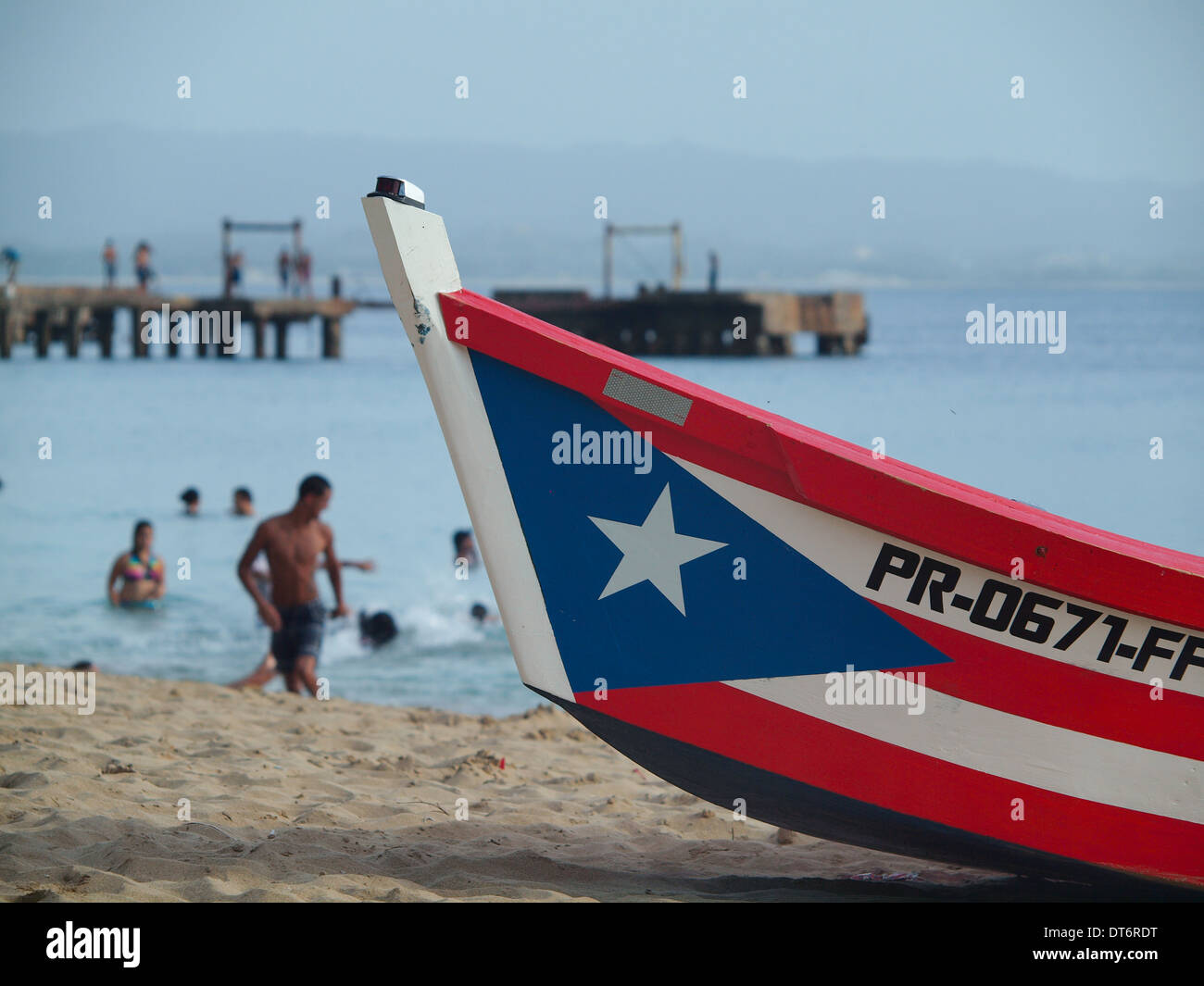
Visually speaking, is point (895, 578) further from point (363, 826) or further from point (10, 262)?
point (10, 262)

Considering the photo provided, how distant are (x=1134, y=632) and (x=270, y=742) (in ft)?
13.7

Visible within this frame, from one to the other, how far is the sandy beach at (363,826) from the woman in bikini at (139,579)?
7.32m

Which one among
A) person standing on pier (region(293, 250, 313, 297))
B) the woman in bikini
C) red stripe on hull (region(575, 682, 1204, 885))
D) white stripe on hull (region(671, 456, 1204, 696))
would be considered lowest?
the woman in bikini

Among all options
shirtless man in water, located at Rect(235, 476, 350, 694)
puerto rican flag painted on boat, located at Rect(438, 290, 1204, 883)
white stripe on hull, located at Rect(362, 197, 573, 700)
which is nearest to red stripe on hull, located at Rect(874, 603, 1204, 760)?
puerto rican flag painted on boat, located at Rect(438, 290, 1204, 883)

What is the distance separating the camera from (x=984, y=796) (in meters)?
3.92

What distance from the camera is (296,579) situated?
28.5 ft

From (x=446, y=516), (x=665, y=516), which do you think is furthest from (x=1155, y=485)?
(x=665, y=516)

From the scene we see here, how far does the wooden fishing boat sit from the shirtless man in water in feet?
15.0

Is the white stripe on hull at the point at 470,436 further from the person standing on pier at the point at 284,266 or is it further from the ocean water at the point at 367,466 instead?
the person standing on pier at the point at 284,266

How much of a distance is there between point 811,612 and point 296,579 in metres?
5.50

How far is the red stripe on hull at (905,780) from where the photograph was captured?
3887 millimetres

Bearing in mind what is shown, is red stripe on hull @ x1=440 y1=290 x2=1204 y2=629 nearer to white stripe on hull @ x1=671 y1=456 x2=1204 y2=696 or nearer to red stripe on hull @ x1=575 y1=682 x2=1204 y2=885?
white stripe on hull @ x1=671 y1=456 x2=1204 y2=696

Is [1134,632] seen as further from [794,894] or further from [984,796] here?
[794,894]

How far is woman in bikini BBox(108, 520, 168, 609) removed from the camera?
13594 mm
